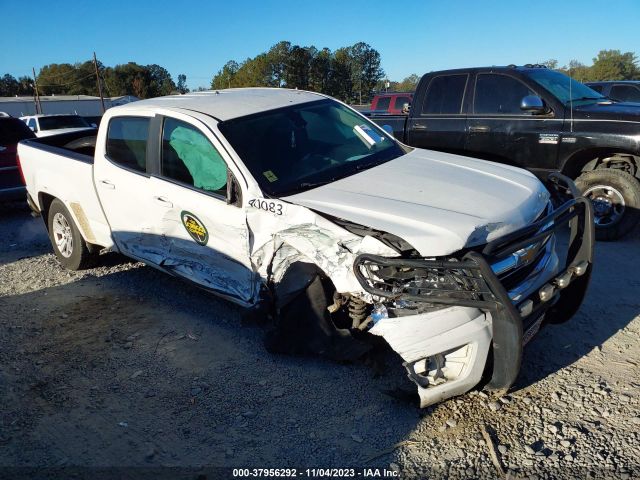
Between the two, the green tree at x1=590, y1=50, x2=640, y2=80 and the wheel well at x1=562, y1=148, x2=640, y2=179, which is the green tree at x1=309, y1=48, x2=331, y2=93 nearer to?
the green tree at x1=590, y1=50, x2=640, y2=80

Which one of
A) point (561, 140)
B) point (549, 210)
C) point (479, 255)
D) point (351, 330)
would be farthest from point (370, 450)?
point (561, 140)

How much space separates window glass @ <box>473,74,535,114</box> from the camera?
21.0ft

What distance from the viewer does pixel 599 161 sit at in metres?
6.19

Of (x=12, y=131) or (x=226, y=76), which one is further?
(x=226, y=76)

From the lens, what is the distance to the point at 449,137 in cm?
688

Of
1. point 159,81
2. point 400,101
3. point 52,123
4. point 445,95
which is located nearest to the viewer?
point 445,95

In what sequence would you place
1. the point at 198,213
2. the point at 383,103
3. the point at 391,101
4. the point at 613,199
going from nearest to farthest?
the point at 198,213 < the point at 613,199 < the point at 391,101 < the point at 383,103

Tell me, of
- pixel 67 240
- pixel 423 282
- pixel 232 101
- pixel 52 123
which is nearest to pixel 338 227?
pixel 423 282

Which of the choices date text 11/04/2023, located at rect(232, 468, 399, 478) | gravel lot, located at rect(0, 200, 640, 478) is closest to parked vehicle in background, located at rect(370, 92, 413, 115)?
gravel lot, located at rect(0, 200, 640, 478)

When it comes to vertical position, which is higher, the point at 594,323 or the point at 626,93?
the point at 626,93

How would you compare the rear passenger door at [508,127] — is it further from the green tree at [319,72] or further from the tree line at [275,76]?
the green tree at [319,72]

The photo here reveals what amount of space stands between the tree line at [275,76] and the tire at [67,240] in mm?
50437

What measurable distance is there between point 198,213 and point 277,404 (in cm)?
157

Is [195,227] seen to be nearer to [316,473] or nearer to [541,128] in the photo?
[316,473]
